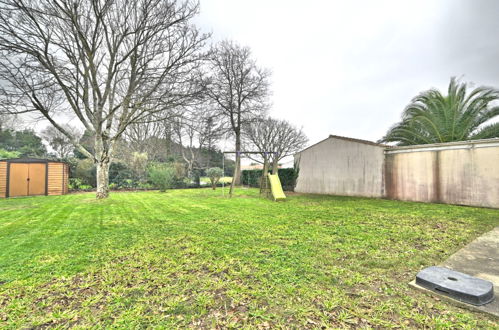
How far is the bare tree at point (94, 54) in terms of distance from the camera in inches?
285

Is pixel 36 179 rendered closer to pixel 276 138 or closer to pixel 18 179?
pixel 18 179

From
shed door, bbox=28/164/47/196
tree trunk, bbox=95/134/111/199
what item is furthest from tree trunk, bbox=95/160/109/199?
shed door, bbox=28/164/47/196

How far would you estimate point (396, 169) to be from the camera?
380 inches

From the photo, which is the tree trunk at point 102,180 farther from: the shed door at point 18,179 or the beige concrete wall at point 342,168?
the beige concrete wall at point 342,168

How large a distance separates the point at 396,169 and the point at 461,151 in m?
2.25

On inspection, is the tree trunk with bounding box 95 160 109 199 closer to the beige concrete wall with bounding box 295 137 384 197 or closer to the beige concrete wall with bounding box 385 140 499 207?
the beige concrete wall with bounding box 295 137 384 197

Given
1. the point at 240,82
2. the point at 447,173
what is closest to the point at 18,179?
the point at 240,82

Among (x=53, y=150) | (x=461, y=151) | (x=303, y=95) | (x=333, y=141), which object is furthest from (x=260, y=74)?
(x=53, y=150)

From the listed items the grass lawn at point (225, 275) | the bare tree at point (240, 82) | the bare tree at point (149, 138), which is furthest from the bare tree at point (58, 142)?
the grass lawn at point (225, 275)

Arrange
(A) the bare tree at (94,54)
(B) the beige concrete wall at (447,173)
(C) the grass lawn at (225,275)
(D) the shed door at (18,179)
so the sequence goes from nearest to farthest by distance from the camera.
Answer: (C) the grass lawn at (225,275) → (A) the bare tree at (94,54) → (B) the beige concrete wall at (447,173) → (D) the shed door at (18,179)

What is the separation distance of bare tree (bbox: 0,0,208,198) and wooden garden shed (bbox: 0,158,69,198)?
4.20 meters

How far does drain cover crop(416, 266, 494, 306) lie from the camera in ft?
6.06

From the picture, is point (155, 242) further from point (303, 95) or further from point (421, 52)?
point (303, 95)

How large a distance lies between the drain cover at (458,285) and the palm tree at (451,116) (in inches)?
388
